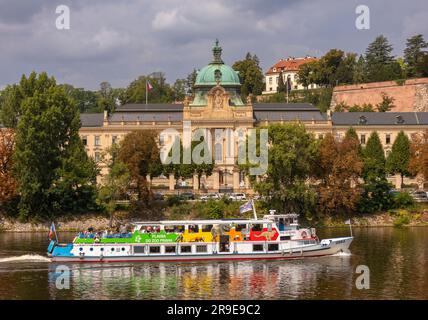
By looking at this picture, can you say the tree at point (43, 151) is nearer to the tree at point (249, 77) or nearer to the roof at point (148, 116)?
the roof at point (148, 116)

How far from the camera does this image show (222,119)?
135625mm

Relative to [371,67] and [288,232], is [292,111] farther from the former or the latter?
[288,232]

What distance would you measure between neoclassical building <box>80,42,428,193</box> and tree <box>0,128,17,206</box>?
3272 centimetres

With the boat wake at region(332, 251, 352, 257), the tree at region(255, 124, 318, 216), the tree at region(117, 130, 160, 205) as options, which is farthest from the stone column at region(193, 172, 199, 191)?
the boat wake at region(332, 251, 352, 257)

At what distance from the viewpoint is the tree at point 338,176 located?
9888cm

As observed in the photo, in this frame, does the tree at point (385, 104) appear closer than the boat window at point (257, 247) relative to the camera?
No

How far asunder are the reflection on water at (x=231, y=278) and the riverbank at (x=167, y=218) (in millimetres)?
19453

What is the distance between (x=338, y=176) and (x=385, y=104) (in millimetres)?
64088

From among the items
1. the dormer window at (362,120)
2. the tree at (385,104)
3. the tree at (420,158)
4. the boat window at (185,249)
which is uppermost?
the tree at (385,104)

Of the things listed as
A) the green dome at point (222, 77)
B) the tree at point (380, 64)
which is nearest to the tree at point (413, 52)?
the tree at point (380, 64)
